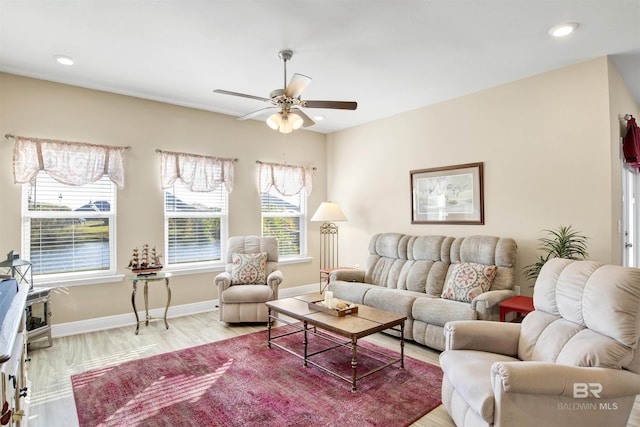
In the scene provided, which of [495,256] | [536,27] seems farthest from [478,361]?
[536,27]

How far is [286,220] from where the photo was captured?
5.95m

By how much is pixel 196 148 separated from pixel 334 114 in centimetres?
202

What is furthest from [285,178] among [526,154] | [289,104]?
[526,154]

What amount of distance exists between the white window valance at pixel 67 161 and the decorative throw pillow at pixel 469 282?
13.1 ft

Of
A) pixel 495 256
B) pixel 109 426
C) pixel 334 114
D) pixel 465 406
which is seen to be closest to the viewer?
pixel 465 406

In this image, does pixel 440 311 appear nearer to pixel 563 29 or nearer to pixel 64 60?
pixel 563 29

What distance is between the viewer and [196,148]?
4930 mm

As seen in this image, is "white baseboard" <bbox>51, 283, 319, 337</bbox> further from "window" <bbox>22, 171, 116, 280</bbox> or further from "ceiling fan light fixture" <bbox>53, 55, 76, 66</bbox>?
"ceiling fan light fixture" <bbox>53, 55, 76, 66</bbox>

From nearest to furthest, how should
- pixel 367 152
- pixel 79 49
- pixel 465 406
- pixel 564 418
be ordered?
pixel 564 418
pixel 465 406
pixel 79 49
pixel 367 152

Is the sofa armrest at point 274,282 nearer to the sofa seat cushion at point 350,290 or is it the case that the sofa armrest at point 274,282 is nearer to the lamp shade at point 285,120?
the sofa seat cushion at point 350,290

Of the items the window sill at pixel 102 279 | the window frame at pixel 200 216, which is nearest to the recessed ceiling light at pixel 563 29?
the window frame at pixel 200 216

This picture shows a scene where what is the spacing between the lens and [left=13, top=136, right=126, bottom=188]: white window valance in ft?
12.1

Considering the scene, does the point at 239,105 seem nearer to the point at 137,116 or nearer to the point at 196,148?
the point at 196,148

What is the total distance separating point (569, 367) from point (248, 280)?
3541mm
